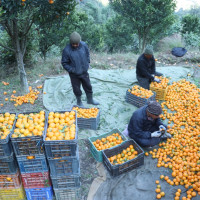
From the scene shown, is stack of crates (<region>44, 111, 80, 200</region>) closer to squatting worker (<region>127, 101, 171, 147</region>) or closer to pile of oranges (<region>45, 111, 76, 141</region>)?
pile of oranges (<region>45, 111, 76, 141</region>)

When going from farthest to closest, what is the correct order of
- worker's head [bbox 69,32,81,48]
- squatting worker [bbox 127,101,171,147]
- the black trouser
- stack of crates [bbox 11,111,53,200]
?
the black trouser → worker's head [bbox 69,32,81,48] → squatting worker [bbox 127,101,171,147] → stack of crates [bbox 11,111,53,200]

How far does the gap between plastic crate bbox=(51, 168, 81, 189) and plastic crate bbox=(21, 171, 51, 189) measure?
13cm

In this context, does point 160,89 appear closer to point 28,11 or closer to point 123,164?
point 123,164

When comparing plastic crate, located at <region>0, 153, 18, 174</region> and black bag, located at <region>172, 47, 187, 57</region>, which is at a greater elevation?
black bag, located at <region>172, 47, 187, 57</region>

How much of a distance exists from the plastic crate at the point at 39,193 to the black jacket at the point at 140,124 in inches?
93.6

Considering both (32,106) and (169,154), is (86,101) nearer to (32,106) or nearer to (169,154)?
(32,106)

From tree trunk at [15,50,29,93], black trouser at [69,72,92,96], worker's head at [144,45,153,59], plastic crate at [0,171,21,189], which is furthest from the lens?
tree trunk at [15,50,29,93]

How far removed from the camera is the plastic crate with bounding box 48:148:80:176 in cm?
347

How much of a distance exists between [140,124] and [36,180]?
2651 millimetres

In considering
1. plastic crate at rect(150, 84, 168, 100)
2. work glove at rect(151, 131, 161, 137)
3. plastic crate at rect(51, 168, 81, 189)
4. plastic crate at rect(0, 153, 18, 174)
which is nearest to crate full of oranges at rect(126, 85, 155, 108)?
plastic crate at rect(150, 84, 168, 100)

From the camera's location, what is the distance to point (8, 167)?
3.52 meters

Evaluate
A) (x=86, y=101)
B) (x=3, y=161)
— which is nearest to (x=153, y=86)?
(x=86, y=101)

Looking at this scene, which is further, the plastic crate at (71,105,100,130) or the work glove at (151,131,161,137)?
the plastic crate at (71,105,100,130)

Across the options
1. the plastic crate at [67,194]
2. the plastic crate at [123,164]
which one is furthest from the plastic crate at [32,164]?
the plastic crate at [123,164]
